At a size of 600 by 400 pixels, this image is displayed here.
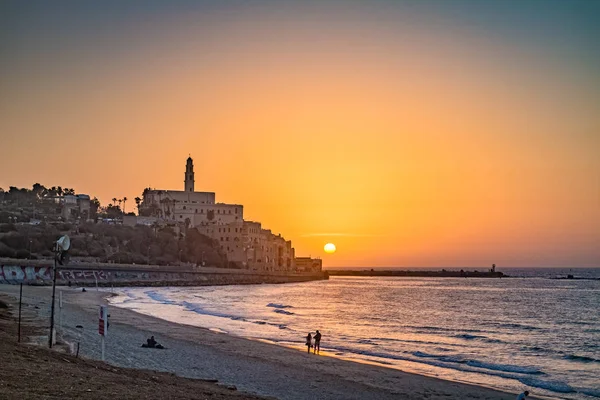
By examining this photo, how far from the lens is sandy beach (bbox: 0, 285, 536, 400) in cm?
2206

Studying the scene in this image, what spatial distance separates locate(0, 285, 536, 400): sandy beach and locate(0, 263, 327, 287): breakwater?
2312 inches

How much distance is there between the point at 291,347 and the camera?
1404 inches

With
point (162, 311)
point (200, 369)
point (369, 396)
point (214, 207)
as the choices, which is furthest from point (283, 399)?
point (214, 207)

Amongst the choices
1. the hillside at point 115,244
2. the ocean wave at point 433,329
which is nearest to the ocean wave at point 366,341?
the ocean wave at point 433,329

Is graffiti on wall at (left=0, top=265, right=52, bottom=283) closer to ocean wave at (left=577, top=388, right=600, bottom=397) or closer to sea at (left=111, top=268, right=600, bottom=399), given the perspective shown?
sea at (left=111, top=268, right=600, bottom=399)

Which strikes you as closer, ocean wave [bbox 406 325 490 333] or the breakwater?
ocean wave [bbox 406 325 490 333]

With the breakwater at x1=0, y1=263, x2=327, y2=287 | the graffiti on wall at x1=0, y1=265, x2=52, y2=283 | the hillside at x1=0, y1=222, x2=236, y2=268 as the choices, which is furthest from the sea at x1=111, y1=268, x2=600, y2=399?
the hillside at x1=0, y1=222, x2=236, y2=268

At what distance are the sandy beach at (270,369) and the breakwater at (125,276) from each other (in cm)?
5874

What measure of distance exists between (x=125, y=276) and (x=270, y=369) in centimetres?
10522

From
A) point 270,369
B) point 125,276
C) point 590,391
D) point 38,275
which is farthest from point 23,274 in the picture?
point 590,391

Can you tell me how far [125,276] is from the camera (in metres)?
125

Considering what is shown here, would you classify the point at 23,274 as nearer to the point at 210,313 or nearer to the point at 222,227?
the point at 210,313

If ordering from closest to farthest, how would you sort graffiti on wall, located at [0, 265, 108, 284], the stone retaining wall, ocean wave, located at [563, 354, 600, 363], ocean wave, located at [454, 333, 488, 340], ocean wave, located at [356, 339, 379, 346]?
ocean wave, located at [563, 354, 600, 363] → ocean wave, located at [356, 339, 379, 346] → ocean wave, located at [454, 333, 488, 340] → graffiti on wall, located at [0, 265, 108, 284] → the stone retaining wall

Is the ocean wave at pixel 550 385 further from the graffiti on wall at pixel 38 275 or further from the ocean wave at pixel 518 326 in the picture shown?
the graffiti on wall at pixel 38 275
